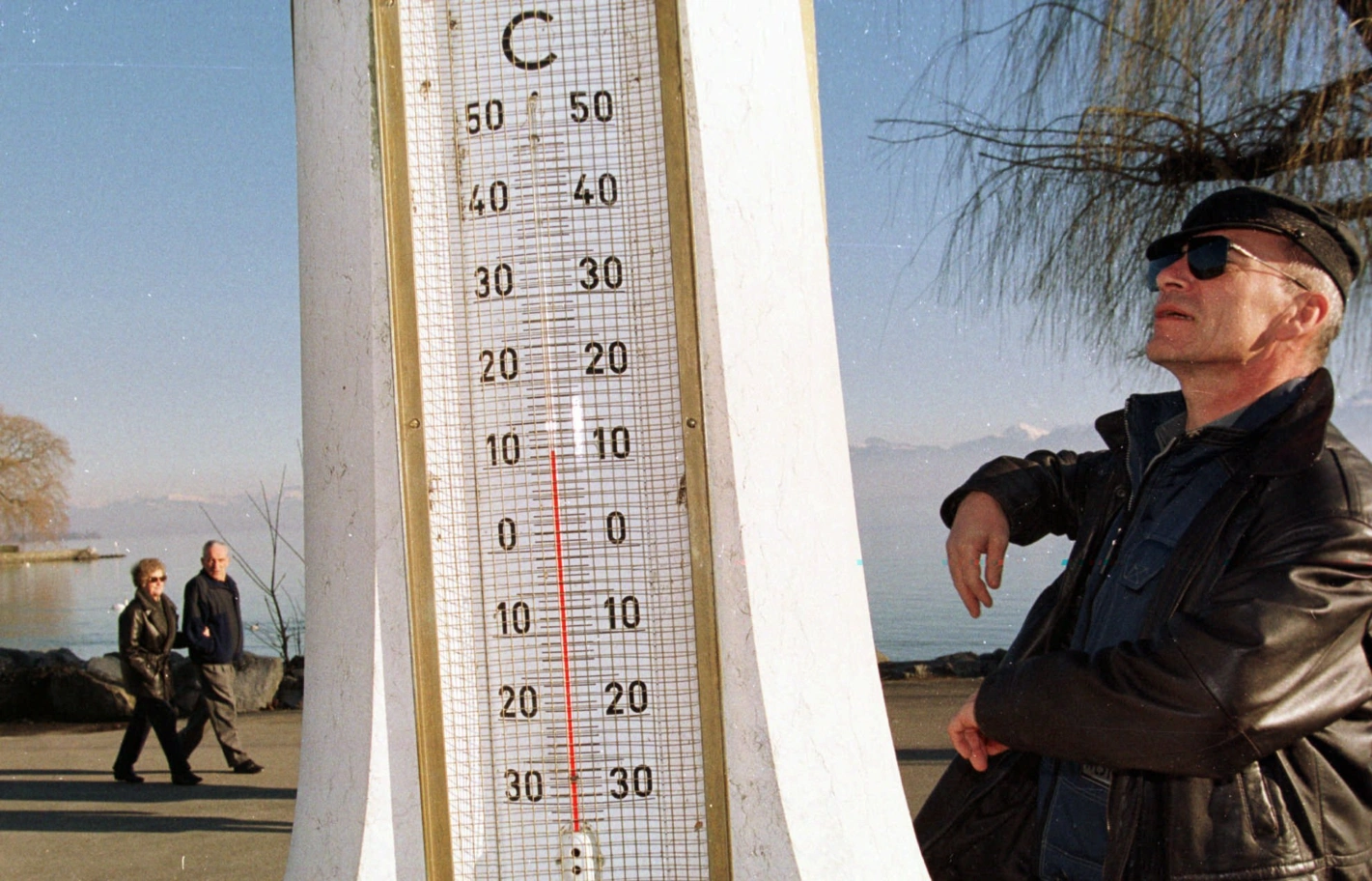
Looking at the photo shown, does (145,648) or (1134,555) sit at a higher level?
(1134,555)

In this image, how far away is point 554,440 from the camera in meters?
1.54

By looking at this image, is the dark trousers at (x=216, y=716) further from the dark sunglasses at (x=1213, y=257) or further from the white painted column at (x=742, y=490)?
the dark sunglasses at (x=1213, y=257)

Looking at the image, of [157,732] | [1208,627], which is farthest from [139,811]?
[1208,627]

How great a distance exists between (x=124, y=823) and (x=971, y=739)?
3.60 meters

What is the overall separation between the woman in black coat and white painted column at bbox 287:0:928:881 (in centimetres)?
379

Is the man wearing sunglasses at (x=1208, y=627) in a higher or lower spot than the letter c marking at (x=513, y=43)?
lower

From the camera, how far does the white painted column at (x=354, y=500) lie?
1.54 meters

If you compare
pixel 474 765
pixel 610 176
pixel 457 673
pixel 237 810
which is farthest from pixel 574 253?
pixel 237 810

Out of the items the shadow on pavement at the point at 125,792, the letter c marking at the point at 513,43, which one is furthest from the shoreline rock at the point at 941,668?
the letter c marking at the point at 513,43

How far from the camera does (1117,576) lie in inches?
64.5

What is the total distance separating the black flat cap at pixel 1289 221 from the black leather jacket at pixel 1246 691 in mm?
206

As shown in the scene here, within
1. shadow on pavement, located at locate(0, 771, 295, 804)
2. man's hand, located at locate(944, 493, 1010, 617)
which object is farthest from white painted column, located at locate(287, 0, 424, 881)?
shadow on pavement, located at locate(0, 771, 295, 804)

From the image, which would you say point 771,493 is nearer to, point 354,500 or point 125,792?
point 354,500

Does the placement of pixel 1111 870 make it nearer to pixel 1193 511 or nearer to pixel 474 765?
pixel 1193 511
